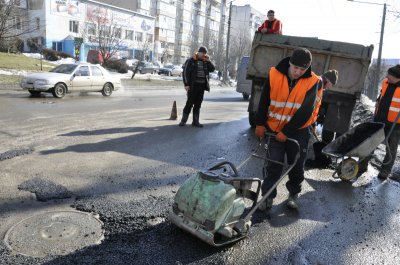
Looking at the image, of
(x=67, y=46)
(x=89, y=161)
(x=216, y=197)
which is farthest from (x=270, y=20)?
(x=67, y=46)

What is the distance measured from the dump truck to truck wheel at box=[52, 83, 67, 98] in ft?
29.5

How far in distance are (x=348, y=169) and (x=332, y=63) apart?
339 cm

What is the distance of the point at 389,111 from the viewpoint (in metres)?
6.35

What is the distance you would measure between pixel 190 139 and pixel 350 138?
3.43 m

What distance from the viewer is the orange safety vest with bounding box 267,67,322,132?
408cm

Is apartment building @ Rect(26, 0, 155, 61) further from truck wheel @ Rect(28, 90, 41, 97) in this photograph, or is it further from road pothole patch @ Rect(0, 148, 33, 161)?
road pothole patch @ Rect(0, 148, 33, 161)

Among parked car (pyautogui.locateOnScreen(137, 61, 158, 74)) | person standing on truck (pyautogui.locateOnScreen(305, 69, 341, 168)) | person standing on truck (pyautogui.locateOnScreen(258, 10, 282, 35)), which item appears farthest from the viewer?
parked car (pyautogui.locateOnScreen(137, 61, 158, 74))

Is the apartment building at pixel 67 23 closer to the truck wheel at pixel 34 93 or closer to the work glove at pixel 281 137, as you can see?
the truck wheel at pixel 34 93

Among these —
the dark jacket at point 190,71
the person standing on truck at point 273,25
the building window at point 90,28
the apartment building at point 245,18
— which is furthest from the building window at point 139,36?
the person standing on truck at point 273,25

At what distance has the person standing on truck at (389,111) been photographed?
246 inches


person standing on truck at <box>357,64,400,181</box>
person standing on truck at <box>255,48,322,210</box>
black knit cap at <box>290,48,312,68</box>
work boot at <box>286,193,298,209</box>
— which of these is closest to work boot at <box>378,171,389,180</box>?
person standing on truck at <box>357,64,400,181</box>

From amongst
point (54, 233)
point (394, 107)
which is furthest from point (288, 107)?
point (394, 107)

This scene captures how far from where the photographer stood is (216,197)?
3316 mm

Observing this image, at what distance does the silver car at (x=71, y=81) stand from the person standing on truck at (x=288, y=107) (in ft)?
40.8
